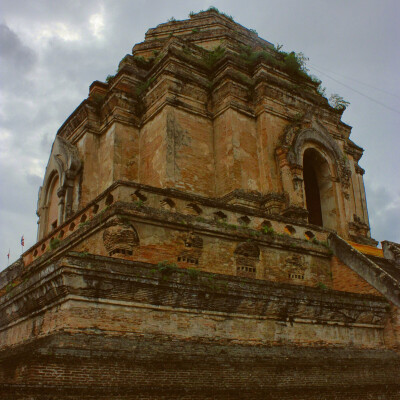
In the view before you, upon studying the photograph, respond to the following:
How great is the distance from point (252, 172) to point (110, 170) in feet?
14.5

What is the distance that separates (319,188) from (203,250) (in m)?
7.75

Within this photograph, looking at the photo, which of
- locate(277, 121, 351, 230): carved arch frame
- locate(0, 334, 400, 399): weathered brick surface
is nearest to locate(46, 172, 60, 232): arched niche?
locate(277, 121, 351, 230): carved arch frame

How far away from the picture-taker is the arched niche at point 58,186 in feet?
54.0

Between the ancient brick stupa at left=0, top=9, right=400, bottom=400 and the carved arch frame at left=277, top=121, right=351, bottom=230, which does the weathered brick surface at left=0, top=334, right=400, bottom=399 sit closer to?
the ancient brick stupa at left=0, top=9, right=400, bottom=400

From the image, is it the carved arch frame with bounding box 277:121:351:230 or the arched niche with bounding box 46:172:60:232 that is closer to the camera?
the carved arch frame with bounding box 277:121:351:230

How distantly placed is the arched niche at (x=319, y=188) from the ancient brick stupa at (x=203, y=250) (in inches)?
2.1

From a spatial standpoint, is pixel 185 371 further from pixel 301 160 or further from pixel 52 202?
pixel 52 202

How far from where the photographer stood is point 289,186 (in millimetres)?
14625

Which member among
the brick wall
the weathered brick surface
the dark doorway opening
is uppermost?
the dark doorway opening

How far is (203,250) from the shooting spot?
10570 mm

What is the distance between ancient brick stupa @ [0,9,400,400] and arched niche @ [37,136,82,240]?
8 cm

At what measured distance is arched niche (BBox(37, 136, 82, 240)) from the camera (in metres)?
16.5

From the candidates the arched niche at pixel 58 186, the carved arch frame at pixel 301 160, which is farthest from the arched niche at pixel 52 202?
the carved arch frame at pixel 301 160

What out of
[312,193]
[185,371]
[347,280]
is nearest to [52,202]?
[312,193]
